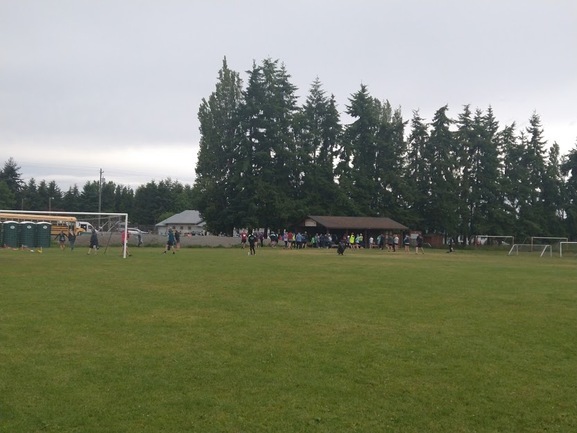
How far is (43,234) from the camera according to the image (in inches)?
1722

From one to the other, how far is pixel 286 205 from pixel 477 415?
182 ft

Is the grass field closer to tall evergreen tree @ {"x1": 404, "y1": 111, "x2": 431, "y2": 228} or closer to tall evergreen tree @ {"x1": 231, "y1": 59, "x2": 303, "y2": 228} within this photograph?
tall evergreen tree @ {"x1": 231, "y1": 59, "x2": 303, "y2": 228}

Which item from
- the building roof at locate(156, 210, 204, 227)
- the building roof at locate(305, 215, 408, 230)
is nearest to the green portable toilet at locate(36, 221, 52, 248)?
the building roof at locate(305, 215, 408, 230)

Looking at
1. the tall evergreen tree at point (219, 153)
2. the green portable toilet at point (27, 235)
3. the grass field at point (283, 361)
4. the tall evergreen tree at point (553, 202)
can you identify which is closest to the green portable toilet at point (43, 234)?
the green portable toilet at point (27, 235)

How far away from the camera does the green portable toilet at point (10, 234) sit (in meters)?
41.9

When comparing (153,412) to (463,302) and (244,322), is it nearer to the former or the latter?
(244,322)

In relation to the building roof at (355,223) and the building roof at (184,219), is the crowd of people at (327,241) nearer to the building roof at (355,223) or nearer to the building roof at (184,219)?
the building roof at (355,223)

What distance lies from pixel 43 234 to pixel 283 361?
131 feet

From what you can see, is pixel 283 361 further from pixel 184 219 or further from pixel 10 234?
pixel 184 219

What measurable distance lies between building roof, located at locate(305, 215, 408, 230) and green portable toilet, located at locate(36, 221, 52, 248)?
81.2 ft

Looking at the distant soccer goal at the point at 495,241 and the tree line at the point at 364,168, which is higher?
the tree line at the point at 364,168

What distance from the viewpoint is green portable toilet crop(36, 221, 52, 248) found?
4319cm

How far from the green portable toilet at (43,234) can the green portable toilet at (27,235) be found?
1.03 ft

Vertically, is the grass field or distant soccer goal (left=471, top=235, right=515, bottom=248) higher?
distant soccer goal (left=471, top=235, right=515, bottom=248)
